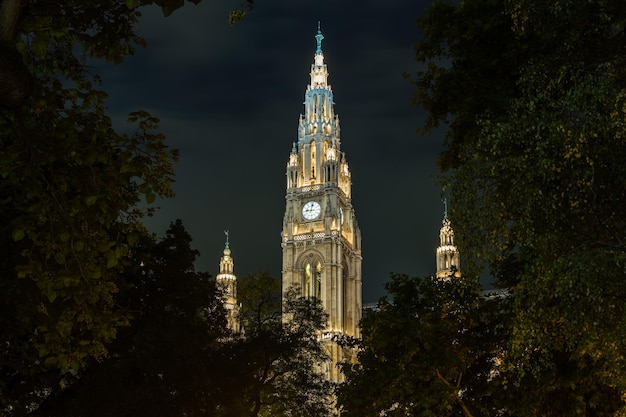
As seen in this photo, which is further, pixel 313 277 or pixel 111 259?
pixel 313 277

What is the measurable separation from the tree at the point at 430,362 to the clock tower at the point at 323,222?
7460 centimetres

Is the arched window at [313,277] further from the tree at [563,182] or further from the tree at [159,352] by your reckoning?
the tree at [563,182]

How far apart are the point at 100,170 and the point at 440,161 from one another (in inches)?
384

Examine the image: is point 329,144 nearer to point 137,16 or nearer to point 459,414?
point 459,414

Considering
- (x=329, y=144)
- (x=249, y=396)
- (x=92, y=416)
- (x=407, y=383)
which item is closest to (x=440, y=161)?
(x=407, y=383)

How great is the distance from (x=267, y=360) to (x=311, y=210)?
77.4 meters

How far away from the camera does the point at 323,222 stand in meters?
108

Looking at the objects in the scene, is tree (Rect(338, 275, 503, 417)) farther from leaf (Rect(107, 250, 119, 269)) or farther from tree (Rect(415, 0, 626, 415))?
leaf (Rect(107, 250, 119, 269))

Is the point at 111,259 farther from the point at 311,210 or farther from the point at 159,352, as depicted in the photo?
the point at 311,210

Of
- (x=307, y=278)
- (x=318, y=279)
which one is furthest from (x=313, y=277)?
(x=307, y=278)

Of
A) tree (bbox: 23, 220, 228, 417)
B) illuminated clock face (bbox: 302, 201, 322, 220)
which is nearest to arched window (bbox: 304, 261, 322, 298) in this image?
illuminated clock face (bbox: 302, 201, 322, 220)

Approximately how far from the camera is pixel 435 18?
2080cm

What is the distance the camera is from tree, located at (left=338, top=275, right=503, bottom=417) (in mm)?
27031

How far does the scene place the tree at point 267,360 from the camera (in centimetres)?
2905
